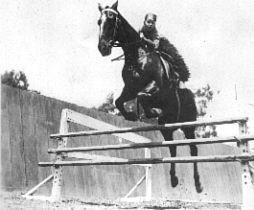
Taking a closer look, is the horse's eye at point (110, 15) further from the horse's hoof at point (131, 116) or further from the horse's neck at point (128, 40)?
the horse's hoof at point (131, 116)

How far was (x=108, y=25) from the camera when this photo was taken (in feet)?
12.1

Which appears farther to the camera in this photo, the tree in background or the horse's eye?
the tree in background

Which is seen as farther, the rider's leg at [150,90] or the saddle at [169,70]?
the saddle at [169,70]

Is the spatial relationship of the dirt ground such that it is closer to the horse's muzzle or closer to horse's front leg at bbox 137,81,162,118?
horse's front leg at bbox 137,81,162,118

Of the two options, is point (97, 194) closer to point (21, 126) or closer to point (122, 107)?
point (21, 126)

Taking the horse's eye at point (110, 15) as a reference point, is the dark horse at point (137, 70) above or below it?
below

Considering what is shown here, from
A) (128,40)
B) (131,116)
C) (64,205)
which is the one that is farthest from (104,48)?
(64,205)

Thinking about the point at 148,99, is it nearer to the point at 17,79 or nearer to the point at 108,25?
the point at 108,25

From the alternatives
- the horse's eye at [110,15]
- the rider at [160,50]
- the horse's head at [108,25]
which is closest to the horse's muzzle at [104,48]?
the horse's head at [108,25]

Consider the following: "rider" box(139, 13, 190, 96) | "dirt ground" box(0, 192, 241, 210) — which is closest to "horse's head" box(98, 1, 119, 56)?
"rider" box(139, 13, 190, 96)

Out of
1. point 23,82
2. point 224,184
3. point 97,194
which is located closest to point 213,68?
point 97,194

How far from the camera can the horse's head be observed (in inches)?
142

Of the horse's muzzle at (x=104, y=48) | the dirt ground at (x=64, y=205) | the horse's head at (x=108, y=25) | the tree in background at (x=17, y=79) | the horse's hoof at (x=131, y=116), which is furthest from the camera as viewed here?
the tree in background at (x=17, y=79)

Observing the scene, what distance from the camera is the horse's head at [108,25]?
11.8ft
